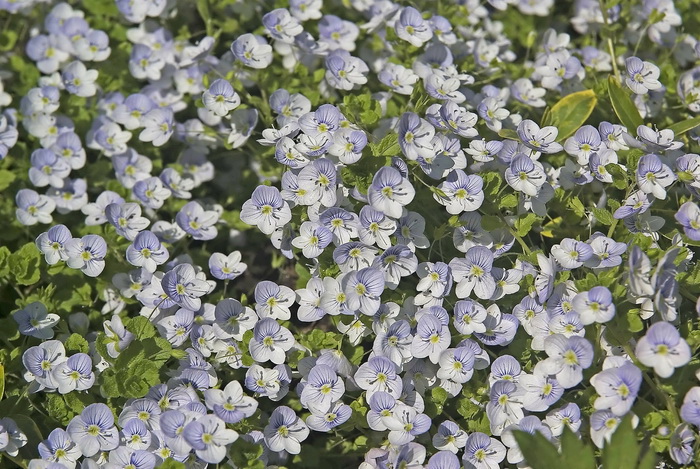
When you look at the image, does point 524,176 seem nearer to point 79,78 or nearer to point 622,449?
point 622,449

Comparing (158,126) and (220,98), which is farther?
(158,126)

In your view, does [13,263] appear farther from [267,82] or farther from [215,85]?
[267,82]

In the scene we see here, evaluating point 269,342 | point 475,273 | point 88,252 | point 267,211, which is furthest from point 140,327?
point 475,273

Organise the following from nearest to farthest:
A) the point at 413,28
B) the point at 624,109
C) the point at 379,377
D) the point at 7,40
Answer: the point at 379,377 → the point at 624,109 → the point at 413,28 → the point at 7,40

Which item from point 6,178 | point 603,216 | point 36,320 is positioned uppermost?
point 603,216

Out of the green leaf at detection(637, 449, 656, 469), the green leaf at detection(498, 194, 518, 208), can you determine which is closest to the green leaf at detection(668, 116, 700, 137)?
the green leaf at detection(498, 194, 518, 208)

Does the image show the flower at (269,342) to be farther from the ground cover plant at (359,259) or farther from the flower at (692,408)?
the flower at (692,408)
